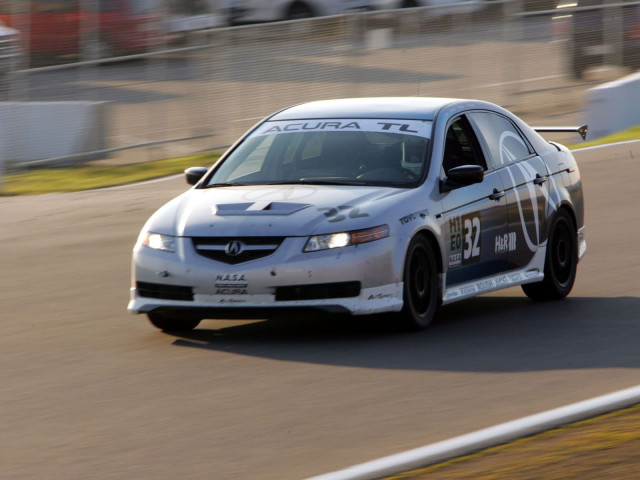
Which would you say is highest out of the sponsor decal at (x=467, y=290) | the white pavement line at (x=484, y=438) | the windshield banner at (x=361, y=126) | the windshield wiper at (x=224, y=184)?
the windshield banner at (x=361, y=126)

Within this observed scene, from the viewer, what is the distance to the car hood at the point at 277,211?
807 cm

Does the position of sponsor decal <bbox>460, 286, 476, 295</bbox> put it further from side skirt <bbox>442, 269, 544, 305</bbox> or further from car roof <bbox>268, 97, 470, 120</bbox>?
car roof <bbox>268, 97, 470, 120</bbox>

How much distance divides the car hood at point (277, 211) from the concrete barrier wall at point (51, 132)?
35.4 ft

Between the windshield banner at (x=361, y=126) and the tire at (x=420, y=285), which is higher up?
the windshield banner at (x=361, y=126)

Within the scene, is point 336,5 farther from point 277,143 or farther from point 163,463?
point 163,463

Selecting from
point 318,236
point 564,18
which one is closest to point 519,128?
point 318,236

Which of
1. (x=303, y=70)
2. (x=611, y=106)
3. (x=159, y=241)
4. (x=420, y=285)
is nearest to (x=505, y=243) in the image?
(x=420, y=285)

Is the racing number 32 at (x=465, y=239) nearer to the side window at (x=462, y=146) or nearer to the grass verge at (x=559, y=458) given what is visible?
the side window at (x=462, y=146)

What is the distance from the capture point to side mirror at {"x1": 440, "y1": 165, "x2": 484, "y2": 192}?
28.8 ft

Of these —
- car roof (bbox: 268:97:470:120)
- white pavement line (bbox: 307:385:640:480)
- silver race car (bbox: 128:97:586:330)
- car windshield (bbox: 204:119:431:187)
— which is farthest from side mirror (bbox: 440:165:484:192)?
white pavement line (bbox: 307:385:640:480)

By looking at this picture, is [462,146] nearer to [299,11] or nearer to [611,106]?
[611,106]

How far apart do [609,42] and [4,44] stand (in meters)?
11.3

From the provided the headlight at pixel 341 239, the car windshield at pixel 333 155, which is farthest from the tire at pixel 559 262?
the headlight at pixel 341 239

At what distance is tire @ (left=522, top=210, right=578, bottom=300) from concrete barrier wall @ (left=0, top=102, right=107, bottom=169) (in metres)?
10.5
